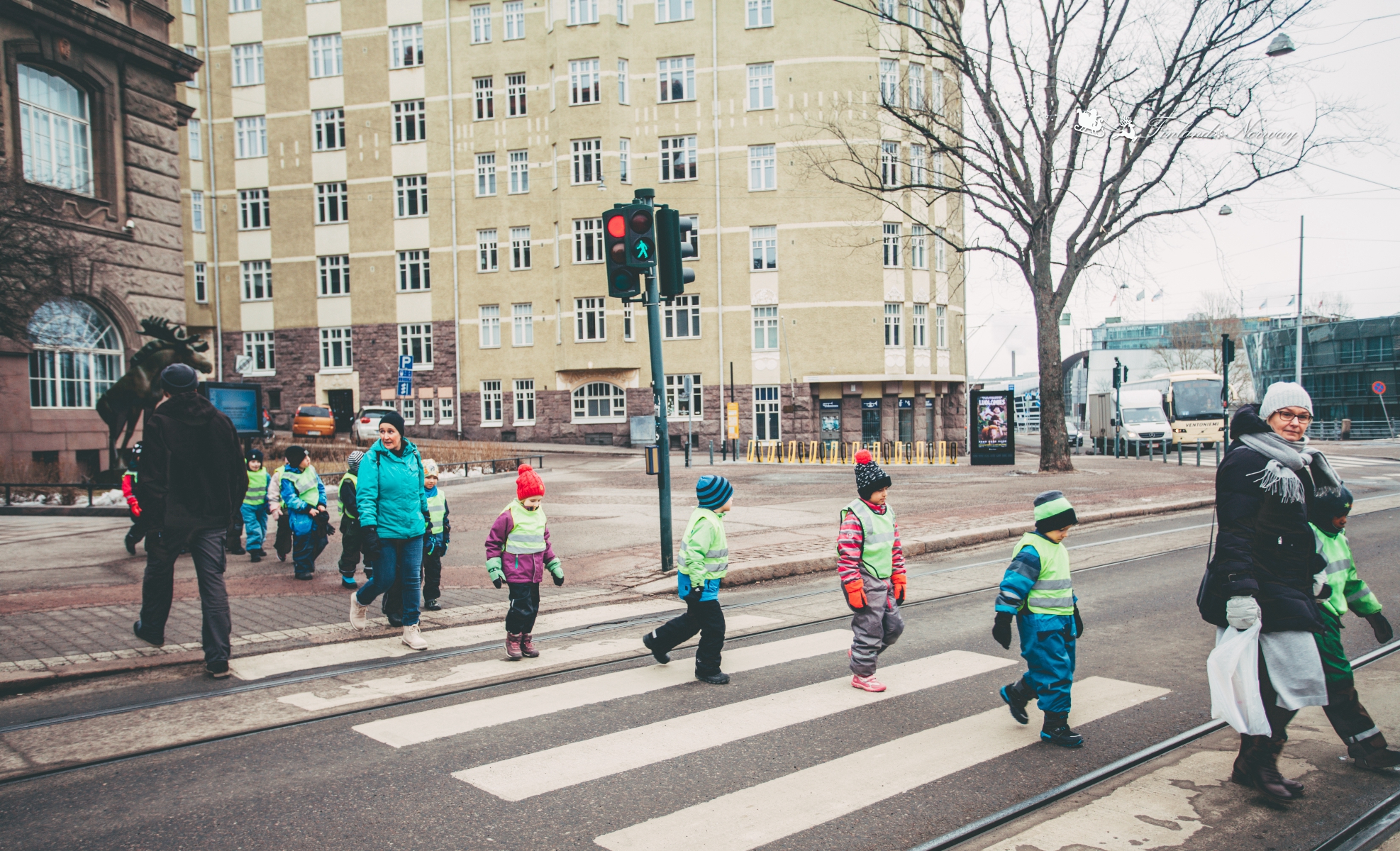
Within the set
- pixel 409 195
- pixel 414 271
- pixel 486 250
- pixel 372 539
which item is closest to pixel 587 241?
pixel 486 250

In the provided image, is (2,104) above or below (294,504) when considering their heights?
above

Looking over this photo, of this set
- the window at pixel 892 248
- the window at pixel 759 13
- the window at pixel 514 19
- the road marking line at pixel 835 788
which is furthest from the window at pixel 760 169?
the road marking line at pixel 835 788

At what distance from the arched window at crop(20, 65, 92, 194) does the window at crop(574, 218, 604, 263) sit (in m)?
19.5

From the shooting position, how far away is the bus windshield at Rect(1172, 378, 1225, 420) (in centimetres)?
3638

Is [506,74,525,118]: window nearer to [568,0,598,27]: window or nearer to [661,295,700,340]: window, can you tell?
[568,0,598,27]: window

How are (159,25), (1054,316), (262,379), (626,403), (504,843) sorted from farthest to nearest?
(262,379)
(626,403)
(1054,316)
(159,25)
(504,843)

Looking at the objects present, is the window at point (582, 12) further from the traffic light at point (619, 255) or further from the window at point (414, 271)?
the traffic light at point (619, 255)

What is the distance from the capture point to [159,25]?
2136 cm

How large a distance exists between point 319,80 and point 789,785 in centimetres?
4271

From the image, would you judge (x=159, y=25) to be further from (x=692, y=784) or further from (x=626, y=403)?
(x=692, y=784)

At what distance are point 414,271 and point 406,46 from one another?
977 centimetres

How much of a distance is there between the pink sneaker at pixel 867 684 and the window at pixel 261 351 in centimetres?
4053

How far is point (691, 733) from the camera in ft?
16.0

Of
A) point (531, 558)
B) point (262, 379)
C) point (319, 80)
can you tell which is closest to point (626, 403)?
point (262, 379)
